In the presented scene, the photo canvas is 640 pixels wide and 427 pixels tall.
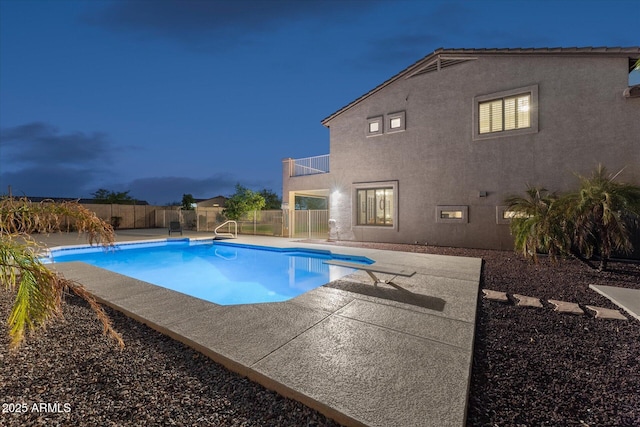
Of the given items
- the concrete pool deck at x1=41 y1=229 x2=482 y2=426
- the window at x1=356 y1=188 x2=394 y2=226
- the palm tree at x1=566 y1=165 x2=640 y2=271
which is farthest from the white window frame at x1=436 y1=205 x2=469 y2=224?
the concrete pool deck at x1=41 y1=229 x2=482 y2=426

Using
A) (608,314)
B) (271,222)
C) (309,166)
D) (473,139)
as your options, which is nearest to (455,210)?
(473,139)

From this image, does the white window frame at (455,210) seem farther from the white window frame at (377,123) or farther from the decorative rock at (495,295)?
the decorative rock at (495,295)

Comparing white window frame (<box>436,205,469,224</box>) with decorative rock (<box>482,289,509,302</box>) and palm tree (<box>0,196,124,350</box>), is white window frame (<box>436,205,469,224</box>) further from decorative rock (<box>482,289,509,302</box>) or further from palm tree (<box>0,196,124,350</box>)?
palm tree (<box>0,196,124,350</box>)

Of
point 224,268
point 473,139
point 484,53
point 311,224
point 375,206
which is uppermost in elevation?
point 484,53

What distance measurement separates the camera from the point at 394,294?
4586mm

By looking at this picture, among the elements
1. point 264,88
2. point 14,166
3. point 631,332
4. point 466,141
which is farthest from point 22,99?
point 631,332

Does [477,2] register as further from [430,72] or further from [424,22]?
[430,72]

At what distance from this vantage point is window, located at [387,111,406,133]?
38.4 ft

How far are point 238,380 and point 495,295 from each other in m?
4.12

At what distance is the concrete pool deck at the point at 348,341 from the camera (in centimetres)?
203

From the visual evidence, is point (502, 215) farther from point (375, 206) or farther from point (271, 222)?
point (271, 222)

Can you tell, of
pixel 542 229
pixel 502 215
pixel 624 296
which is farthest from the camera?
pixel 502 215

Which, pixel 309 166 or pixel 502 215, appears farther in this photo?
pixel 309 166

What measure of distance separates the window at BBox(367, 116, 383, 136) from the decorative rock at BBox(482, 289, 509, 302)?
8910 mm
